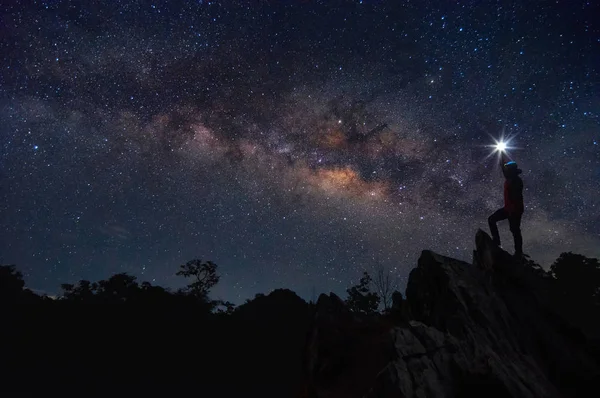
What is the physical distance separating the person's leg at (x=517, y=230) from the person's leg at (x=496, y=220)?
278 millimetres

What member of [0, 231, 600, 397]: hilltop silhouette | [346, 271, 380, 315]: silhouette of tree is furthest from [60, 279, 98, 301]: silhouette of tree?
[346, 271, 380, 315]: silhouette of tree

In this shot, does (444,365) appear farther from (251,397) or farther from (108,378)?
(108,378)

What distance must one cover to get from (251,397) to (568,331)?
133ft

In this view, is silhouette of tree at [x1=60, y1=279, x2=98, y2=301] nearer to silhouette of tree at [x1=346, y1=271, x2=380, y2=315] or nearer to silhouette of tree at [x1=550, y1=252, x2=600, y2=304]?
silhouette of tree at [x1=346, y1=271, x2=380, y2=315]

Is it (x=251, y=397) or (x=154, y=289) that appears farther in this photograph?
(x=154, y=289)

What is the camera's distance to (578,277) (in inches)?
1462

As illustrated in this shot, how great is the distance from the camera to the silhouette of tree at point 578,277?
117 ft

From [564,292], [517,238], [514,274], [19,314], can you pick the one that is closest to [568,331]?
[514,274]

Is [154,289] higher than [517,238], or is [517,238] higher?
[154,289]

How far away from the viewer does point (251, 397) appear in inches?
1586

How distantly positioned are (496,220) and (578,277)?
3730 cm

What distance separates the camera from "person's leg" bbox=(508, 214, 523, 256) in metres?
Answer: 11.4

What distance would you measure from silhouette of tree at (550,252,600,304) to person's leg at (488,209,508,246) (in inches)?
1391

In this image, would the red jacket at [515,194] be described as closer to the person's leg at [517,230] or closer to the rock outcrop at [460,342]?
the person's leg at [517,230]
